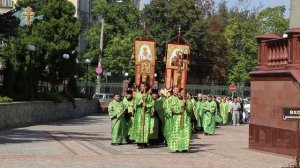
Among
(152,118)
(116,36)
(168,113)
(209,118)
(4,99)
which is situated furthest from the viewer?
(116,36)

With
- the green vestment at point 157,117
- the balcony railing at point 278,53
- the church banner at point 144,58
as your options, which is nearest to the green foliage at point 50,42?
the church banner at point 144,58

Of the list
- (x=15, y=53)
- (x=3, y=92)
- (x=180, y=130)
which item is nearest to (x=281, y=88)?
(x=180, y=130)

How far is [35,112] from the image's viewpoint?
31.6 metres

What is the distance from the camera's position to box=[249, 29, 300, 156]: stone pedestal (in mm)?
17297

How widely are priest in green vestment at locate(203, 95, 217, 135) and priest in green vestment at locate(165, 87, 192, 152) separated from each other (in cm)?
981

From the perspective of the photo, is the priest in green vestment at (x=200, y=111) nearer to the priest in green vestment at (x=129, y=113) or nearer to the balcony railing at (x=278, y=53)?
the priest in green vestment at (x=129, y=113)

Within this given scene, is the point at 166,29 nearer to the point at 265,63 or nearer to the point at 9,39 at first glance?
the point at 9,39

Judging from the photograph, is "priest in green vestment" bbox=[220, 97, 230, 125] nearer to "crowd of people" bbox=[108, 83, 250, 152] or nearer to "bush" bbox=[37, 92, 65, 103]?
"bush" bbox=[37, 92, 65, 103]

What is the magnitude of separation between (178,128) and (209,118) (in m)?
10.6

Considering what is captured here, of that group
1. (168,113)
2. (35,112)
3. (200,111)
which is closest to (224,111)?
(200,111)

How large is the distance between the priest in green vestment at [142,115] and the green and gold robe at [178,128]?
3.33 feet

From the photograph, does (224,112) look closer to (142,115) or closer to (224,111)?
(224,111)

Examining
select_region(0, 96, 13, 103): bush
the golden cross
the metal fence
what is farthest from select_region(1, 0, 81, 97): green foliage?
the metal fence

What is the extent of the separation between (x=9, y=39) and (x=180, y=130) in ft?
40.4
